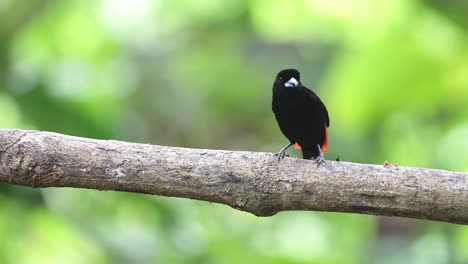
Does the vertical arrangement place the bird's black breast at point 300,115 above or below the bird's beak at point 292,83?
below

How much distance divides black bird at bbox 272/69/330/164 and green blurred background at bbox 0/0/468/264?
1.24m

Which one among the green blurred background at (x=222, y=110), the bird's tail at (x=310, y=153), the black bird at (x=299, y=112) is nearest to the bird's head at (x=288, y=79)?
the black bird at (x=299, y=112)

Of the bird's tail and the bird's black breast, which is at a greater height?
the bird's black breast

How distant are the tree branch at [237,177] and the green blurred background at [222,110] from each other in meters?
1.54

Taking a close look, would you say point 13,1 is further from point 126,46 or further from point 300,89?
point 300,89

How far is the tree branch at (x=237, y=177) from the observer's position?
9.89ft

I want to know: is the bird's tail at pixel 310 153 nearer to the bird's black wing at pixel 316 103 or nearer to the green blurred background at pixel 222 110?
the bird's black wing at pixel 316 103

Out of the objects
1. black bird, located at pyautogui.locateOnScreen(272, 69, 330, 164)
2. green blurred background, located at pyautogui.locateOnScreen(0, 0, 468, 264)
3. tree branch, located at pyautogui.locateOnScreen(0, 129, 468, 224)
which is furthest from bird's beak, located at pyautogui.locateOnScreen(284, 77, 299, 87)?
green blurred background, located at pyautogui.locateOnScreen(0, 0, 468, 264)

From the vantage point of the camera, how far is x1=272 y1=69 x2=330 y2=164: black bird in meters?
3.89

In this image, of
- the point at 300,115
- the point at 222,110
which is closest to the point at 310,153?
the point at 300,115

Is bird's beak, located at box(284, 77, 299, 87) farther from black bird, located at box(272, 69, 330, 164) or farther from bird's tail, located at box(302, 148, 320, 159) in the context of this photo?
bird's tail, located at box(302, 148, 320, 159)

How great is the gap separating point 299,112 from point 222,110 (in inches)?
162

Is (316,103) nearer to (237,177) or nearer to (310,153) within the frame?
(310,153)

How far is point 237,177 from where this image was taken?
10.1 ft
